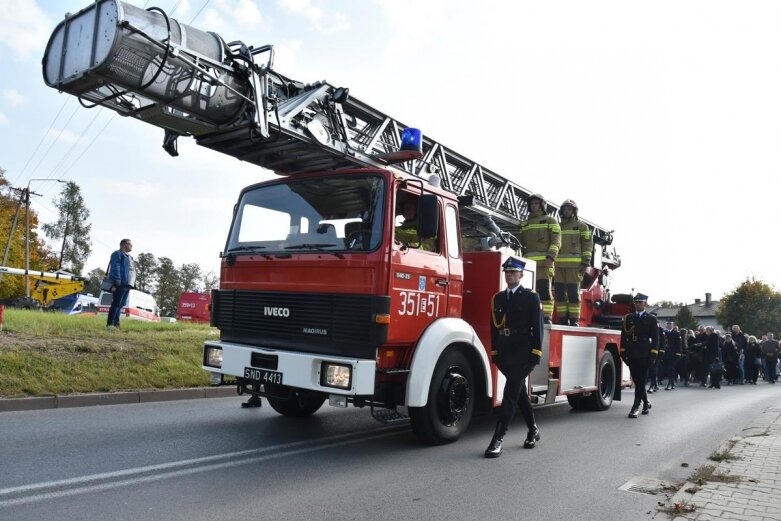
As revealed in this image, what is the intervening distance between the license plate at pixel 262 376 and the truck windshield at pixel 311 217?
1.12 meters

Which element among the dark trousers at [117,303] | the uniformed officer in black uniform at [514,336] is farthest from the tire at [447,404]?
the dark trousers at [117,303]

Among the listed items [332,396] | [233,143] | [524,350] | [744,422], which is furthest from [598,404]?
[233,143]

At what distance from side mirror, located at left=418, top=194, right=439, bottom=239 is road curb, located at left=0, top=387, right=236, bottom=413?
191 inches

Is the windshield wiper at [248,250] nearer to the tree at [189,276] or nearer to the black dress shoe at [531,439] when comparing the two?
the black dress shoe at [531,439]

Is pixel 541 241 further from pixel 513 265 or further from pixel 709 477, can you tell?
pixel 709 477

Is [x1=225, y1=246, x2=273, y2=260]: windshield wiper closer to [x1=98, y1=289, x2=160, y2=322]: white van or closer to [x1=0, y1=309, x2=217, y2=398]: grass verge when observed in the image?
[x1=0, y1=309, x2=217, y2=398]: grass verge

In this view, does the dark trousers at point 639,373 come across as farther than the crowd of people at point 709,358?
No

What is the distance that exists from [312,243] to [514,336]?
213cm

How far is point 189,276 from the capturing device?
300ft

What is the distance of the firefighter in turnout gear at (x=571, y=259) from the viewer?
927 cm

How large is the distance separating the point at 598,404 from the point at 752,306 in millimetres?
61172

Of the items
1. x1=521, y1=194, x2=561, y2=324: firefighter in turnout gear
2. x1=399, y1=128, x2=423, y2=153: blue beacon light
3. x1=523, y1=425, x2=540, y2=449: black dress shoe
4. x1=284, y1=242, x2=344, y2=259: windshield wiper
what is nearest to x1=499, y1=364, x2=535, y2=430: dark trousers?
x1=523, y1=425, x2=540, y2=449: black dress shoe

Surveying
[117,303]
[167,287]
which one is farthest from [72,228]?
[117,303]

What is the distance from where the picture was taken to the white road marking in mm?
4062
